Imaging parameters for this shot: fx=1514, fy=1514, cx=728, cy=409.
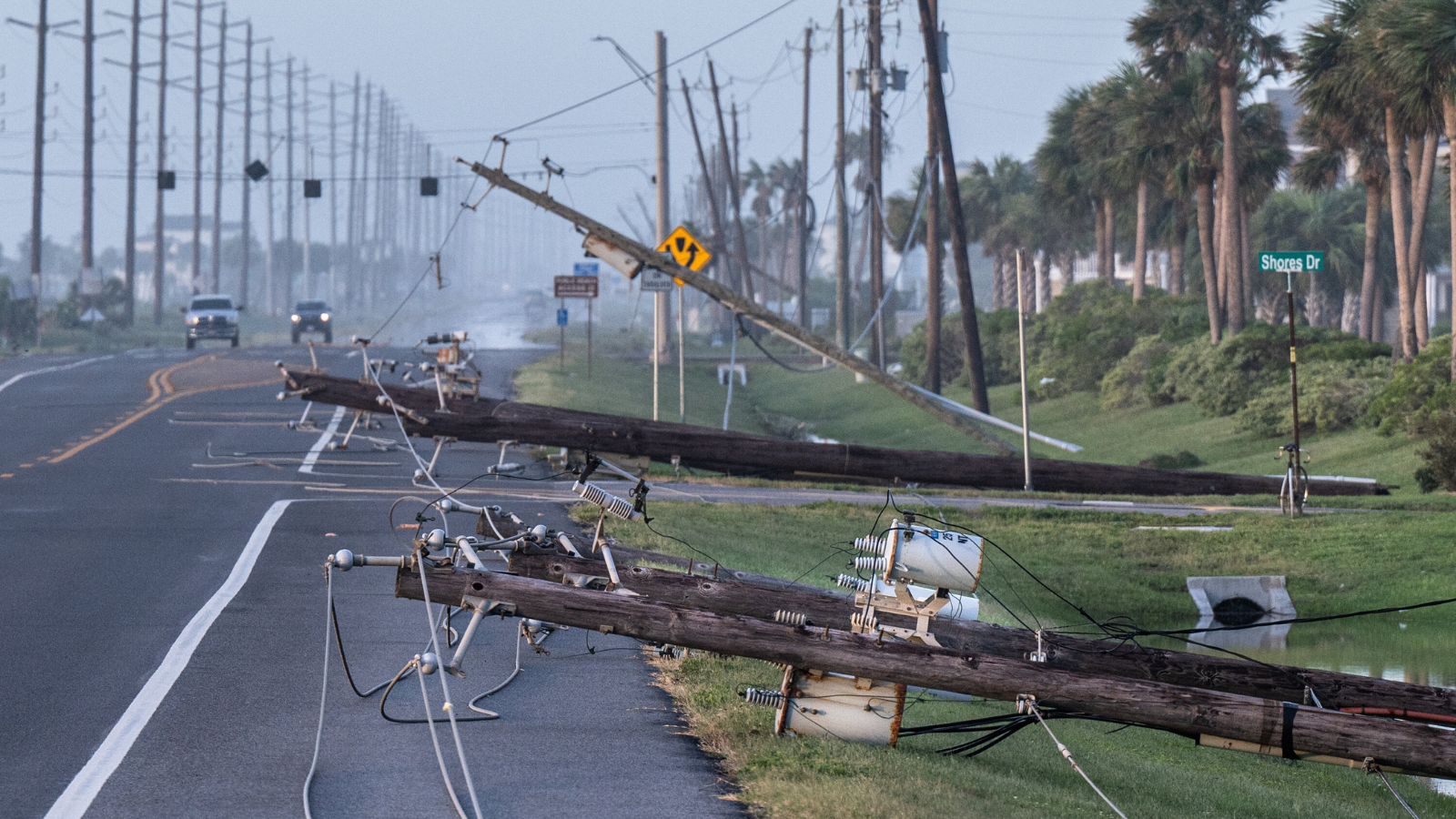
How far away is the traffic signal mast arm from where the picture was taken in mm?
25734

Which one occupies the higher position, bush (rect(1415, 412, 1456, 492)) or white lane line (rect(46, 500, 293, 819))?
bush (rect(1415, 412, 1456, 492))

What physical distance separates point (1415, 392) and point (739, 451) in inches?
570

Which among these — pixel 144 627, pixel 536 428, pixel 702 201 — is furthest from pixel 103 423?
pixel 702 201

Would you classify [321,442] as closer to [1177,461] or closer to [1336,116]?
[1177,461]

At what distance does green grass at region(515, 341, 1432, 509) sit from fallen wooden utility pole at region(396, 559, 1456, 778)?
16.5 meters

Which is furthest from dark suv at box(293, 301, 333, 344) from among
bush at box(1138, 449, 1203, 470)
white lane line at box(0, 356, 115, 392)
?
bush at box(1138, 449, 1203, 470)

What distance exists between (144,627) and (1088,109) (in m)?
46.0

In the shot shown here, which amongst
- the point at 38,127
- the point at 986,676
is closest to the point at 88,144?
the point at 38,127

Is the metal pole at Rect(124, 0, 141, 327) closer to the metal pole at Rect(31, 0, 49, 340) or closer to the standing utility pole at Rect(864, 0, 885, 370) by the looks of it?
the metal pole at Rect(31, 0, 49, 340)

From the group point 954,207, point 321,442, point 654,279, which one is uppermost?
point 954,207

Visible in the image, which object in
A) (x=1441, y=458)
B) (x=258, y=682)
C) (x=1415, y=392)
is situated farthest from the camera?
(x=1415, y=392)

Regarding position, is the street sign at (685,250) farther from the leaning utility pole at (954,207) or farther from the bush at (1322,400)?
the bush at (1322,400)

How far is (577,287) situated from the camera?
41.4 m

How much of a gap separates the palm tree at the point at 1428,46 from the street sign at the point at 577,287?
20.2 meters
